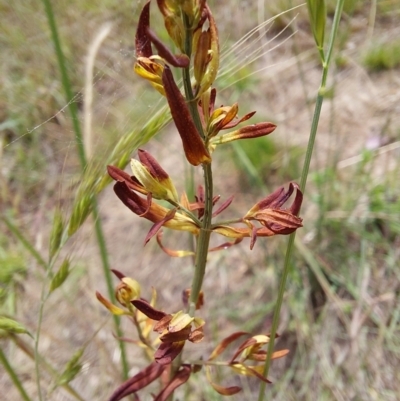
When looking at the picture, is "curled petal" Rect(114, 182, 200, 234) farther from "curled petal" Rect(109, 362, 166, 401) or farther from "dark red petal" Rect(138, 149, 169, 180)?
"curled petal" Rect(109, 362, 166, 401)

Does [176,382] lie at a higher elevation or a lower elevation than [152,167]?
lower

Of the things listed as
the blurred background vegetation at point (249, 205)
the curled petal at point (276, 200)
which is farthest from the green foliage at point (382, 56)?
the curled petal at point (276, 200)

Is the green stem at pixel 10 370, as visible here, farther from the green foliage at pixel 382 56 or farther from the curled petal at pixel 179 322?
the green foliage at pixel 382 56

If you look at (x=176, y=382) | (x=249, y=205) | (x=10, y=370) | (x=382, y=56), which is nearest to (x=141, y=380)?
(x=176, y=382)

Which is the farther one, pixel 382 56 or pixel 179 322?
pixel 382 56

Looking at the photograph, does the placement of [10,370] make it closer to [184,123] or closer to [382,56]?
[184,123]

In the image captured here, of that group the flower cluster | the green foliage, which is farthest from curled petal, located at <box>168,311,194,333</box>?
the green foliage
